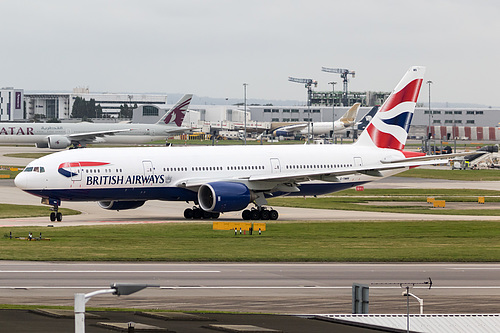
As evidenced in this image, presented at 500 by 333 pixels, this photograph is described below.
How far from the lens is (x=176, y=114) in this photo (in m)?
153

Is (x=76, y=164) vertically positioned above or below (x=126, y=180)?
above

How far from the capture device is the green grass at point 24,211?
188 ft

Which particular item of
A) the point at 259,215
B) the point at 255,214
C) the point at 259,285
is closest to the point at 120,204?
the point at 255,214

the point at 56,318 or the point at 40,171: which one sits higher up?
→ the point at 40,171

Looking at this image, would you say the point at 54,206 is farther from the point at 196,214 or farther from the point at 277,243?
the point at 277,243

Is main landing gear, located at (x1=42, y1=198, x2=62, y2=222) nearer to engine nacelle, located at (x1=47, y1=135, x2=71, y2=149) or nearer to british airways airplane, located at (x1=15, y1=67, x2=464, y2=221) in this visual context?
british airways airplane, located at (x1=15, y1=67, x2=464, y2=221)

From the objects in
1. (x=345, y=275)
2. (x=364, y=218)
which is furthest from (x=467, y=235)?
(x=345, y=275)

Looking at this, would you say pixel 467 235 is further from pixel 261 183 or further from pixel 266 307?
pixel 266 307

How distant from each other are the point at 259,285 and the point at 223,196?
2186cm

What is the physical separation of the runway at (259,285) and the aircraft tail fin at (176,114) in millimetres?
116268

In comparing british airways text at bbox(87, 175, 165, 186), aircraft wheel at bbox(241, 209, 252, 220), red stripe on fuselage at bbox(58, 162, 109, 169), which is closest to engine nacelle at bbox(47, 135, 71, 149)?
aircraft wheel at bbox(241, 209, 252, 220)

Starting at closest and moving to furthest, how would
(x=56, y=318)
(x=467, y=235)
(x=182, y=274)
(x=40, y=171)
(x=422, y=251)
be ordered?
1. (x=56, y=318)
2. (x=182, y=274)
3. (x=422, y=251)
4. (x=467, y=235)
5. (x=40, y=171)

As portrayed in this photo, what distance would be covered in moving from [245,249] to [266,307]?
13.5 m

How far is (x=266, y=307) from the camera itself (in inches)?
1029
